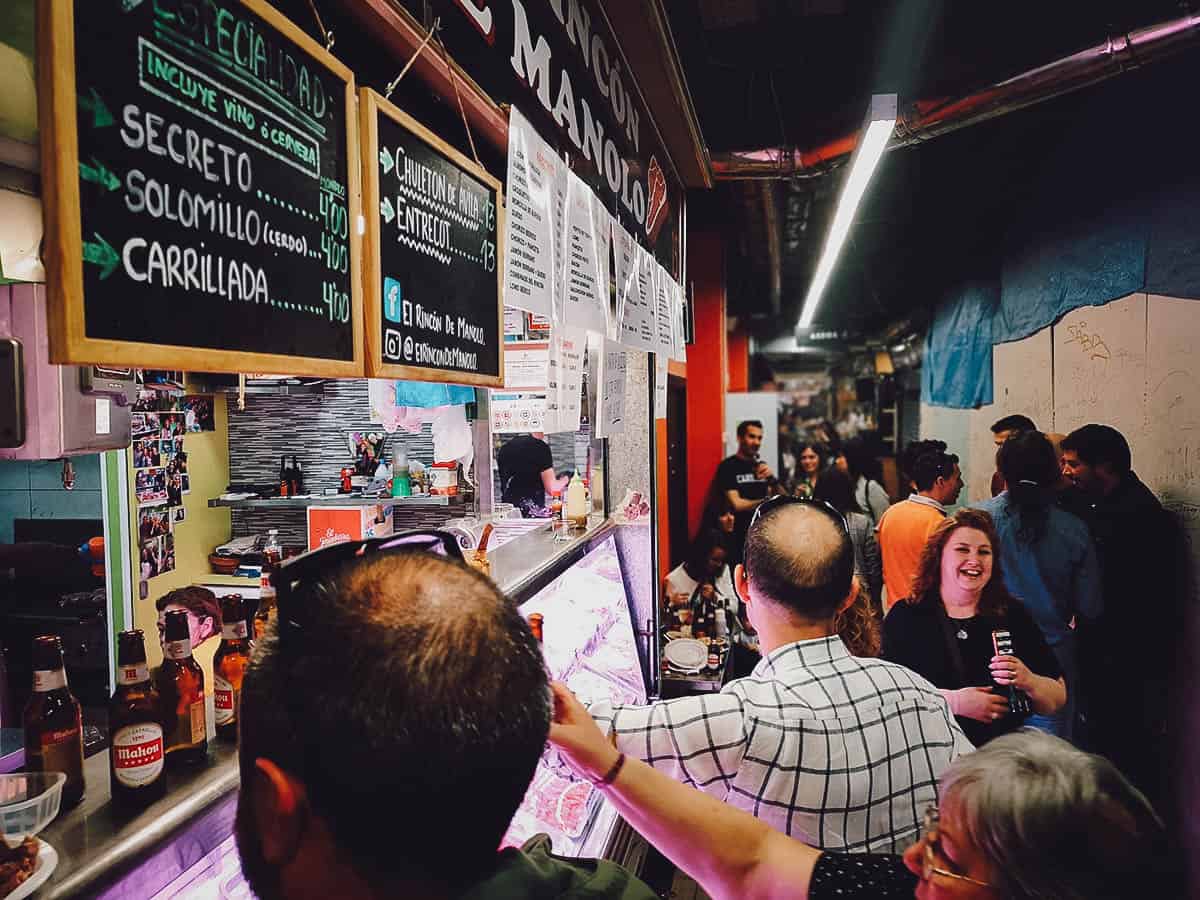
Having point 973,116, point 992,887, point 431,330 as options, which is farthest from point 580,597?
point 973,116

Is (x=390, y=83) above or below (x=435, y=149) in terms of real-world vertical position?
above

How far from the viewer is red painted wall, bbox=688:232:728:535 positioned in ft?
25.9

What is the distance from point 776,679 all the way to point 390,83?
1645 mm

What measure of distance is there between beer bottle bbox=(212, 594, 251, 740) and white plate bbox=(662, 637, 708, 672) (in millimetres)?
2851

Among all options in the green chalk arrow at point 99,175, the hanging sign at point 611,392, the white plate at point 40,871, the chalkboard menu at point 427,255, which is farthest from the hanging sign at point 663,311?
the white plate at point 40,871

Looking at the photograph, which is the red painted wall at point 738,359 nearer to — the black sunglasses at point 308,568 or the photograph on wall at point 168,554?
the photograph on wall at point 168,554

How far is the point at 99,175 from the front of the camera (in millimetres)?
896

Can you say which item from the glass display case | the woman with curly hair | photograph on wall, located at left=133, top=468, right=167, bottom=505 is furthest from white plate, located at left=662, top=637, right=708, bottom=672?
photograph on wall, located at left=133, top=468, right=167, bottom=505

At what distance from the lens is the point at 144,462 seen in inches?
224

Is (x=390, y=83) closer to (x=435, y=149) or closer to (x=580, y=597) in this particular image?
(x=435, y=149)

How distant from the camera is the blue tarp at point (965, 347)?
856 centimetres

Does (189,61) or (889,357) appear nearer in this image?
(189,61)

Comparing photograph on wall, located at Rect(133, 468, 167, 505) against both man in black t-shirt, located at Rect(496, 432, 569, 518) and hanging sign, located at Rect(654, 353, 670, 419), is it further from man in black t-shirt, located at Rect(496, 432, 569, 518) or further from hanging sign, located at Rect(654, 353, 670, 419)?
hanging sign, located at Rect(654, 353, 670, 419)

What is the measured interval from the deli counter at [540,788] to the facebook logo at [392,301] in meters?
0.86
